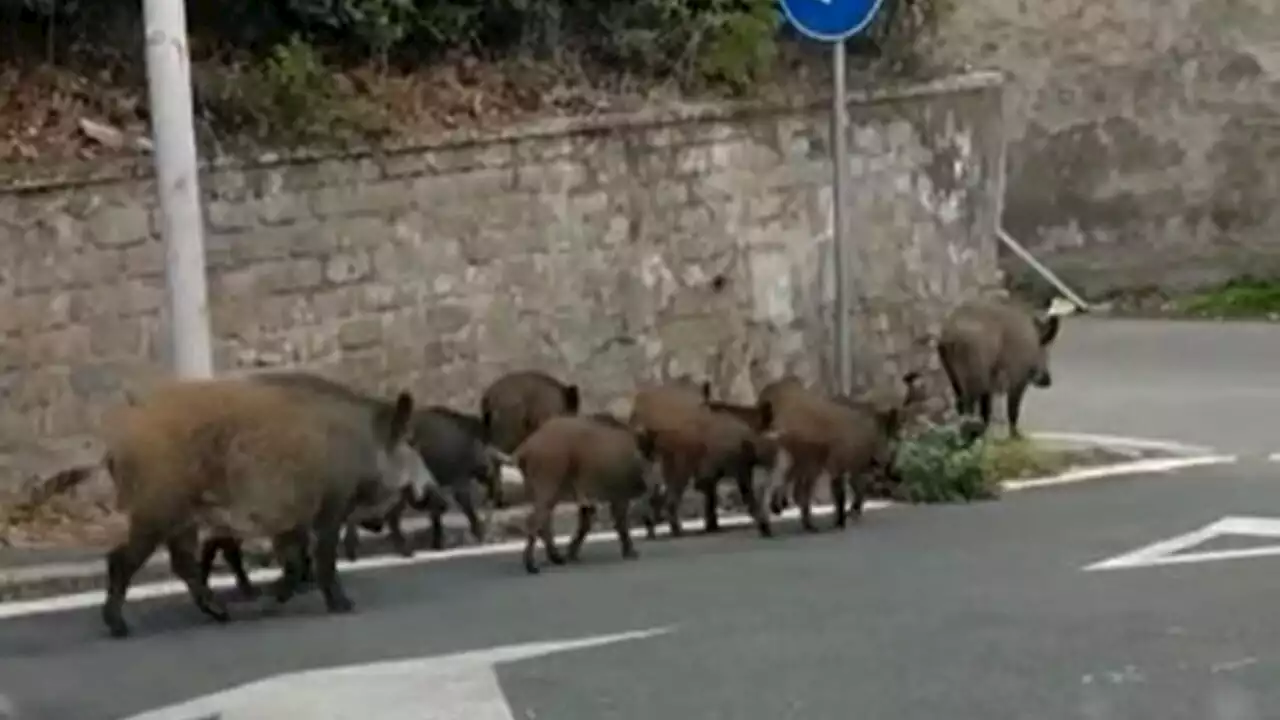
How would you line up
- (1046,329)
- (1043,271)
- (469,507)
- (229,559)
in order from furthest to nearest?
(1043,271)
(1046,329)
(469,507)
(229,559)

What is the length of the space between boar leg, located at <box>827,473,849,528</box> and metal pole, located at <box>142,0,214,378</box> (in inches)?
128

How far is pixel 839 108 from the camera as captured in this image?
1455 cm

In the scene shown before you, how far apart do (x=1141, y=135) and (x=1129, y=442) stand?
37.5ft

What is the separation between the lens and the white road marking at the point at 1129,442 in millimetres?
17250

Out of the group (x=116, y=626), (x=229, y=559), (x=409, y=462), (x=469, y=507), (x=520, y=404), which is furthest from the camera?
(x=520, y=404)

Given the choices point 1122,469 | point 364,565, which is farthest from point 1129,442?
point 364,565

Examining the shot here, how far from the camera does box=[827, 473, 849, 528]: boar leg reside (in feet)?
42.8

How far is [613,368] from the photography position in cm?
1491

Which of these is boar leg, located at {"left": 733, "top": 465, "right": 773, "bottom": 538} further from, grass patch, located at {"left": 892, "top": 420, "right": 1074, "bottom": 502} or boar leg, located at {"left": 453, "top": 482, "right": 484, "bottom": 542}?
grass patch, located at {"left": 892, "top": 420, "right": 1074, "bottom": 502}

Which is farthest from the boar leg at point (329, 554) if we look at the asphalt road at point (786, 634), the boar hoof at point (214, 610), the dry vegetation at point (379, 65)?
the dry vegetation at point (379, 65)

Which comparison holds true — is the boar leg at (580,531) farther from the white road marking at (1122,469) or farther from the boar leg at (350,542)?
the white road marking at (1122,469)

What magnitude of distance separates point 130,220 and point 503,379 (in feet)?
6.52

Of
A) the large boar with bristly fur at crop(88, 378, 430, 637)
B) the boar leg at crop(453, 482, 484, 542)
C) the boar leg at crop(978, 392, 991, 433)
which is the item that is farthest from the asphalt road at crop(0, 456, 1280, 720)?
the boar leg at crop(978, 392, 991, 433)

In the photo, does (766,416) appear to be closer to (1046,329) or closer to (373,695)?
(1046,329)
